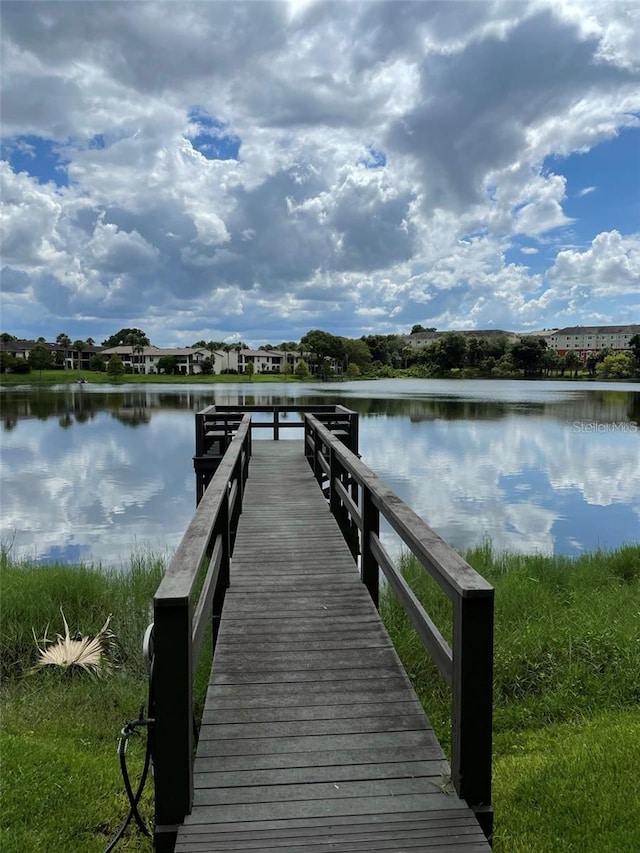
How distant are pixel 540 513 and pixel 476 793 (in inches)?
488

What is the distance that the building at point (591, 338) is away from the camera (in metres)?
150

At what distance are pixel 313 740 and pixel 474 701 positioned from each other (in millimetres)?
922

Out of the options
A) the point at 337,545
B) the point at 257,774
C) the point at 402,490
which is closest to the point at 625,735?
the point at 257,774

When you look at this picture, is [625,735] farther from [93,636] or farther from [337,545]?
[93,636]

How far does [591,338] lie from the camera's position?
507ft

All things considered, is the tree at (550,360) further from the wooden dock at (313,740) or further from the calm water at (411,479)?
the wooden dock at (313,740)

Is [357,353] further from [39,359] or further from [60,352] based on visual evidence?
[60,352]

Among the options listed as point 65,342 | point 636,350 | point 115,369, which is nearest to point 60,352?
point 65,342

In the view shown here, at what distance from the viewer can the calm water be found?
1253 centimetres

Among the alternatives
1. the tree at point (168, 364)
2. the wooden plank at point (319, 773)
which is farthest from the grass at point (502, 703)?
the tree at point (168, 364)

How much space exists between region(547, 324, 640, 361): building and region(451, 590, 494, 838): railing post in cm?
15528

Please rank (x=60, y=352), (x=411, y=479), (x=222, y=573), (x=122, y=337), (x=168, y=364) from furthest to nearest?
(x=122, y=337) < (x=60, y=352) < (x=168, y=364) < (x=411, y=479) < (x=222, y=573)

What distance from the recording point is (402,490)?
54.1ft

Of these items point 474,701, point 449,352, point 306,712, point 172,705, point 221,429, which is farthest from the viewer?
point 449,352
